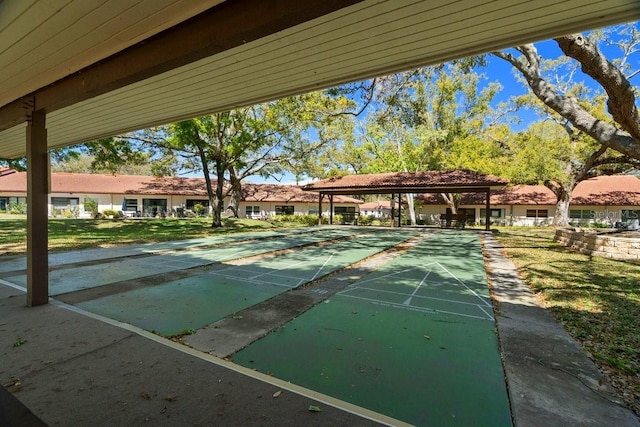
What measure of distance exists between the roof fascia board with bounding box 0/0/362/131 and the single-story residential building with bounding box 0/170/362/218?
31.2m

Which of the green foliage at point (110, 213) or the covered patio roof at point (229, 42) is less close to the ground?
the covered patio roof at point (229, 42)

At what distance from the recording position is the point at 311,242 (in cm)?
1312

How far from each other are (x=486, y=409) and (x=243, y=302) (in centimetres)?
351

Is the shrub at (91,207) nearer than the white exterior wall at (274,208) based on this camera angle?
Yes

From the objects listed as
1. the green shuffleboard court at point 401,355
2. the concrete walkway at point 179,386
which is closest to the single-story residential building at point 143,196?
the green shuffleboard court at point 401,355

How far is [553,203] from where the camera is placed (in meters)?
29.2

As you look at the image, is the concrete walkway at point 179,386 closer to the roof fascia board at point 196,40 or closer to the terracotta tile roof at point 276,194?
the roof fascia board at point 196,40

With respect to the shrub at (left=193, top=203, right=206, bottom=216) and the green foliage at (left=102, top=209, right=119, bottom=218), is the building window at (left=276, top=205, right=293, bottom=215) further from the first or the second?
the green foliage at (left=102, top=209, right=119, bottom=218)

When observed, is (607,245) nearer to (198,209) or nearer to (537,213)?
(537,213)

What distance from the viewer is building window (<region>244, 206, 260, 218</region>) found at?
117 ft

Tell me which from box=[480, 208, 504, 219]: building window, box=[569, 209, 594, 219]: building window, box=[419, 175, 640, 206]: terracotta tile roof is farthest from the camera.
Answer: box=[480, 208, 504, 219]: building window

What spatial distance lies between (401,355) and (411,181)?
1875cm

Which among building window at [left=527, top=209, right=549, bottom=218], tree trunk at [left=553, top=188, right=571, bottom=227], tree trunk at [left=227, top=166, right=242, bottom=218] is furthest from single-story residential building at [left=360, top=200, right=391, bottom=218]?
tree trunk at [left=227, top=166, right=242, bottom=218]

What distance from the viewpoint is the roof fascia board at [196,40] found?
1904 mm
